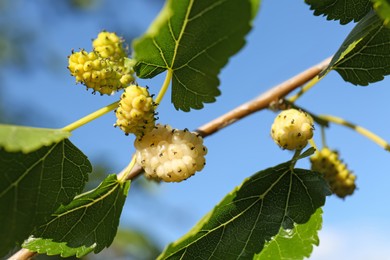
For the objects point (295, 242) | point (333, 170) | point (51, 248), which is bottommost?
point (51, 248)

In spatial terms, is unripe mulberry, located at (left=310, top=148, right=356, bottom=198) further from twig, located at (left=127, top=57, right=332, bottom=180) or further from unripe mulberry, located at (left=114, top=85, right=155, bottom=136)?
unripe mulberry, located at (left=114, top=85, right=155, bottom=136)

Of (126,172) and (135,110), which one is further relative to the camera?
(126,172)

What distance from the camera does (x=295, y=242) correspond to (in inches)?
35.4

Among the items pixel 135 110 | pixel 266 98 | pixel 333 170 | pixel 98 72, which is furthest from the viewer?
pixel 333 170

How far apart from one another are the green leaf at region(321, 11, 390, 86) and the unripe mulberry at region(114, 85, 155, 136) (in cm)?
29

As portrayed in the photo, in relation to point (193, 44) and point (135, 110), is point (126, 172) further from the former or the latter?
point (193, 44)

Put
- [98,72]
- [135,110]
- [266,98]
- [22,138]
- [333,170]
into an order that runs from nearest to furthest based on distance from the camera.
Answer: [22,138] < [135,110] < [98,72] < [266,98] < [333,170]

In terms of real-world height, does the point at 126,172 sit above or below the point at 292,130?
below

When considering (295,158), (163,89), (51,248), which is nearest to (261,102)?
(295,158)

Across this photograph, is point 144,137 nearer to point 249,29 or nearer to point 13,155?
point 13,155

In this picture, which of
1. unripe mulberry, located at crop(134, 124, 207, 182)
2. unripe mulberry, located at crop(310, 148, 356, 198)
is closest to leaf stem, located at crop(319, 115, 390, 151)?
unripe mulberry, located at crop(310, 148, 356, 198)

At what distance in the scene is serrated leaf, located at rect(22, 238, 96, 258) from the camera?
3.06 ft

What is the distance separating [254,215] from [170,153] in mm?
181

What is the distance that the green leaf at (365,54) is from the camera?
88 centimetres
